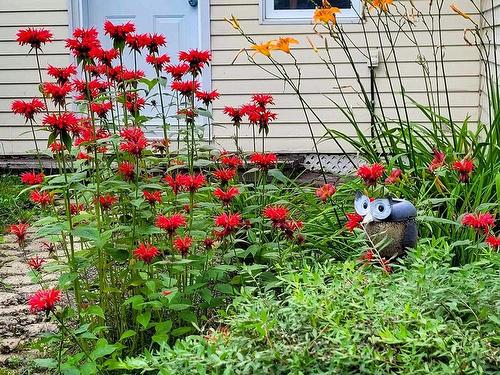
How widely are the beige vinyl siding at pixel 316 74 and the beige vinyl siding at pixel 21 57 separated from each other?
1.30 m

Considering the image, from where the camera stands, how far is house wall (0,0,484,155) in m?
6.70

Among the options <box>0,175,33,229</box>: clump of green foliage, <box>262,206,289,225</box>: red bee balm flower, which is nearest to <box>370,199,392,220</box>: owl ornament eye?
<box>262,206,289,225</box>: red bee balm flower

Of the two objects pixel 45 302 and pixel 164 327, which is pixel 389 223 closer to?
pixel 164 327

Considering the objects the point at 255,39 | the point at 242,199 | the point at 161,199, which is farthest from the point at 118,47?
the point at 255,39

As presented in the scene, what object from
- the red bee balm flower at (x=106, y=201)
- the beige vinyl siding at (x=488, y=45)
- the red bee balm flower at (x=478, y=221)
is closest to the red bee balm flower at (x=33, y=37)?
the red bee balm flower at (x=106, y=201)

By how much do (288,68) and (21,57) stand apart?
87.8 inches

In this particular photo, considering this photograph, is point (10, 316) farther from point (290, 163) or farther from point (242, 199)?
point (290, 163)

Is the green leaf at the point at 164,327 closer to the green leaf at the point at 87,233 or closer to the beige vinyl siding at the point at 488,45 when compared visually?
the green leaf at the point at 87,233

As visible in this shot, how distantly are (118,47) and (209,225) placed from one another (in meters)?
0.72

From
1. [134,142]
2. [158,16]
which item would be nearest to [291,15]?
[158,16]

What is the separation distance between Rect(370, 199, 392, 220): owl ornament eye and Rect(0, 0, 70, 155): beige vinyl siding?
4.76 metres

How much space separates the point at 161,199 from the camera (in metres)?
3.02

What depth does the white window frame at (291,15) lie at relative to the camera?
678 cm

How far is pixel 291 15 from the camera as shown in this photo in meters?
6.86
